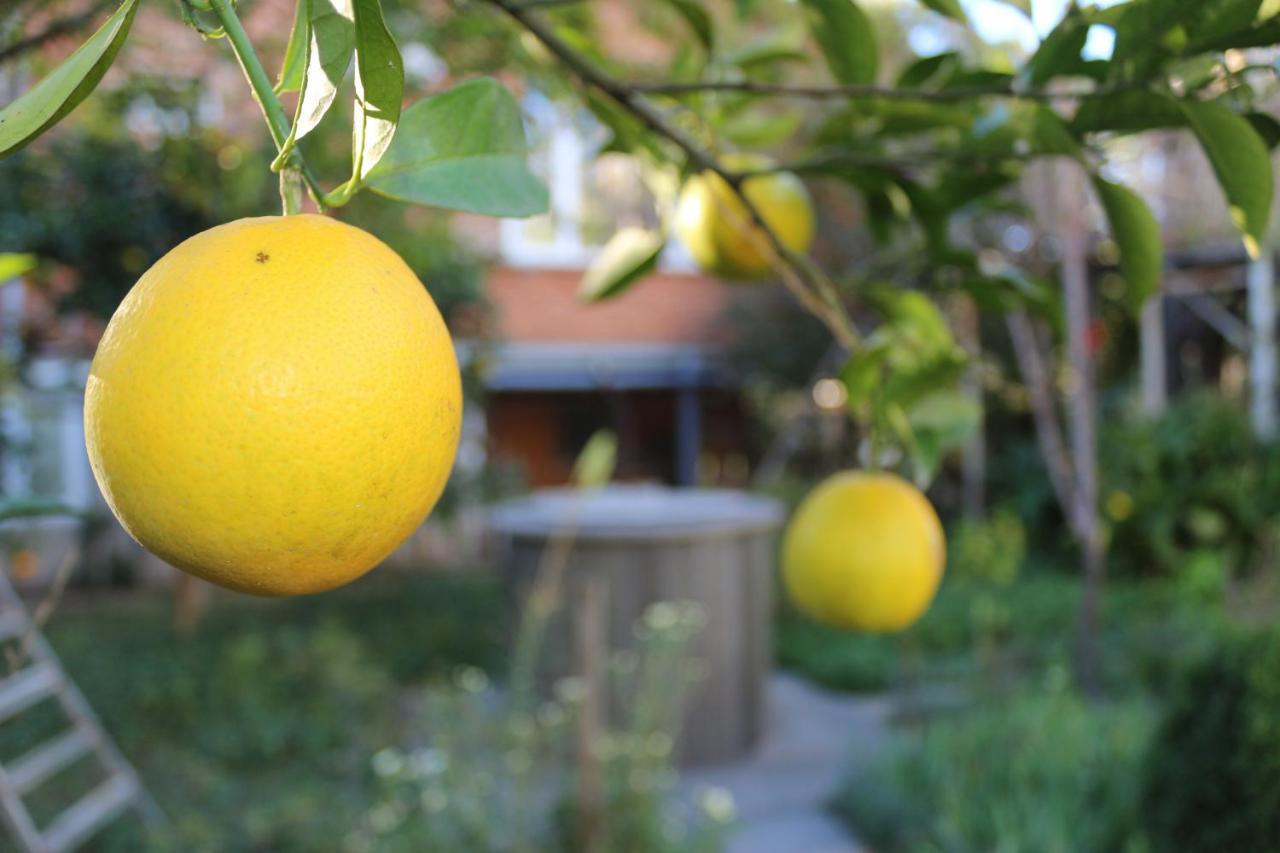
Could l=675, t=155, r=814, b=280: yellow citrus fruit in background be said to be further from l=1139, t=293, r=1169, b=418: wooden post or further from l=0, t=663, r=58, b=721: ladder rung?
l=1139, t=293, r=1169, b=418: wooden post

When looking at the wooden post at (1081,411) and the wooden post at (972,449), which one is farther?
the wooden post at (972,449)

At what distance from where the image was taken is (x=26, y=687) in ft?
9.96

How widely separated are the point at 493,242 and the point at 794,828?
195 inches

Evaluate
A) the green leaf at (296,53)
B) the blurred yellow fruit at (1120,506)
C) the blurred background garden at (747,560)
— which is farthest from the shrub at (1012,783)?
the blurred yellow fruit at (1120,506)

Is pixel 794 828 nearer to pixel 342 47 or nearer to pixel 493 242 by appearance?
pixel 342 47

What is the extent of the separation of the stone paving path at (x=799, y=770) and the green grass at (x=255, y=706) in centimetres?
134

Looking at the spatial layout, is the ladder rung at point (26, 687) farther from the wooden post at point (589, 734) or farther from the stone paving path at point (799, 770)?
the stone paving path at point (799, 770)

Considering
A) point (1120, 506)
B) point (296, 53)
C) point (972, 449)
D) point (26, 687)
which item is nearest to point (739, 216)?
point (296, 53)

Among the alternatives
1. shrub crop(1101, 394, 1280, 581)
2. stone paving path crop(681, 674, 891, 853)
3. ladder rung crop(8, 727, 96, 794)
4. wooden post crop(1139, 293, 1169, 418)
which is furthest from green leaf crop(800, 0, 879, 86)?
wooden post crop(1139, 293, 1169, 418)

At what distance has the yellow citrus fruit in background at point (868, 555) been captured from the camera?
86 cm

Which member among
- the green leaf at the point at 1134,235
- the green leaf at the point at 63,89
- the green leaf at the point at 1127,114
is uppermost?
the green leaf at the point at 1127,114

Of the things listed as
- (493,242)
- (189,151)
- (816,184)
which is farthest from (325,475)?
(816,184)

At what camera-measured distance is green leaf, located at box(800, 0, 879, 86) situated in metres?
0.72

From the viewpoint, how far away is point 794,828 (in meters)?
3.50
